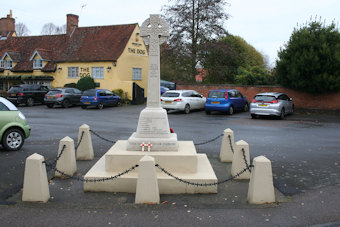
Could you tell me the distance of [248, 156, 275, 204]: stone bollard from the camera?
5.77 m

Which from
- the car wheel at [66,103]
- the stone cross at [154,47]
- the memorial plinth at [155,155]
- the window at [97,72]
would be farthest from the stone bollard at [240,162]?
the window at [97,72]

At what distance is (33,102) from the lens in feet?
93.8

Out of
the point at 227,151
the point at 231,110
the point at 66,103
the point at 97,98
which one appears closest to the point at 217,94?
the point at 231,110

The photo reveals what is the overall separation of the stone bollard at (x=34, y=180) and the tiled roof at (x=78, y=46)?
26928 millimetres

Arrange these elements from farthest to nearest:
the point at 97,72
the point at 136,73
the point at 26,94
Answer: the point at 136,73
the point at 97,72
the point at 26,94

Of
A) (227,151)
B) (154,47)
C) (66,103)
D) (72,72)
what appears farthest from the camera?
(72,72)

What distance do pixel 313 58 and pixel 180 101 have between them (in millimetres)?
9599

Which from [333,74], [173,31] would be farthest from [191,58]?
[333,74]

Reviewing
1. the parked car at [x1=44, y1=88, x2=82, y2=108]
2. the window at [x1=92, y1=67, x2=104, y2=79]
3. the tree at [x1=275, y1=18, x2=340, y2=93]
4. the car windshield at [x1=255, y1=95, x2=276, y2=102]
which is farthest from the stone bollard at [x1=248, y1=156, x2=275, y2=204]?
the window at [x1=92, y1=67, x2=104, y2=79]

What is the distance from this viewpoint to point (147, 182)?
5.73m

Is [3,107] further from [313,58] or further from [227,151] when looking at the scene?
[313,58]

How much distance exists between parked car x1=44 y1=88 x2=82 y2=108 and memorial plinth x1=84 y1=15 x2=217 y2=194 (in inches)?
805

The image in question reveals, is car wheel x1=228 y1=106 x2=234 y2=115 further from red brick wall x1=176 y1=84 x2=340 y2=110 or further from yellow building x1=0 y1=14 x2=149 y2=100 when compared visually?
yellow building x1=0 y1=14 x2=149 y2=100

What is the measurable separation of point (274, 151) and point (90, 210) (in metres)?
6.67
